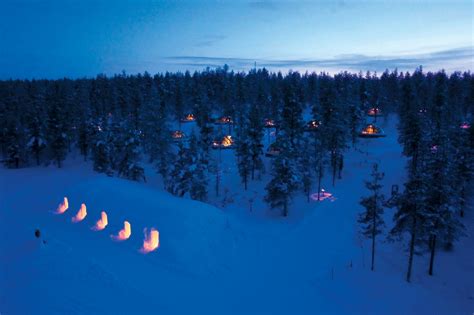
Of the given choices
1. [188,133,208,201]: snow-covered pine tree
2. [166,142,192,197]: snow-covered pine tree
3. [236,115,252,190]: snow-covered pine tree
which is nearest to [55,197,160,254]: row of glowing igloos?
[166,142,192,197]: snow-covered pine tree

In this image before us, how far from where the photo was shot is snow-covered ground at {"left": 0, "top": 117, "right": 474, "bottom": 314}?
20078mm

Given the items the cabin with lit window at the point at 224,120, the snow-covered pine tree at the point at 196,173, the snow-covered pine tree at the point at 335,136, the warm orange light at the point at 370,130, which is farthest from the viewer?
the cabin with lit window at the point at 224,120

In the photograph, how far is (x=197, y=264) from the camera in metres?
25.6

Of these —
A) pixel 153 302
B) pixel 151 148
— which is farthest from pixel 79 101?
pixel 153 302

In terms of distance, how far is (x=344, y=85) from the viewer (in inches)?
4392

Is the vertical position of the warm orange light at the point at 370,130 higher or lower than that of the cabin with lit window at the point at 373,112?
lower

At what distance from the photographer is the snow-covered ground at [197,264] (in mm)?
20078

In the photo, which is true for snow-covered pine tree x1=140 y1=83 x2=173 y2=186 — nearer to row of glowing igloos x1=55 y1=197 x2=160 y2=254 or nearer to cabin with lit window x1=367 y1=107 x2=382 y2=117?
row of glowing igloos x1=55 y1=197 x2=160 y2=254

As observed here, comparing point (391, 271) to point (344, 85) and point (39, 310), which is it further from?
point (344, 85)

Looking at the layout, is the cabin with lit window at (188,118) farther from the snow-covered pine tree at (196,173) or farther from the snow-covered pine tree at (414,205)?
the snow-covered pine tree at (414,205)

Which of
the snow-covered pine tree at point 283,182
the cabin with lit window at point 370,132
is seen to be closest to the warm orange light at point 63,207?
the snow-covered pine tree at point 283,182

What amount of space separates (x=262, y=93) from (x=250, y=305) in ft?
255

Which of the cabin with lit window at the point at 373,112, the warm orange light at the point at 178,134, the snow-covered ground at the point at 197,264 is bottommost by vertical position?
the snow-covered ground at the point at 197,264

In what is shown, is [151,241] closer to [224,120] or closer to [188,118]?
[224,120]
